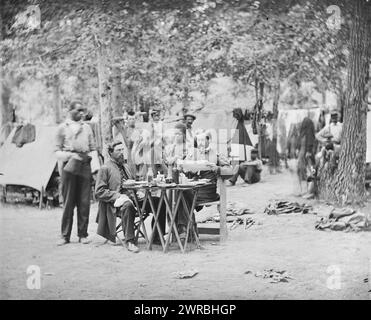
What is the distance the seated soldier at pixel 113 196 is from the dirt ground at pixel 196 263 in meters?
0.08

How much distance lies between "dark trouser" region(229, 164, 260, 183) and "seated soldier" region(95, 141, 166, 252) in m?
0.68

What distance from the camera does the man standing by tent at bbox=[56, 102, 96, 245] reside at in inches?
204

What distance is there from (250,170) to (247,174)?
→ 4 cm

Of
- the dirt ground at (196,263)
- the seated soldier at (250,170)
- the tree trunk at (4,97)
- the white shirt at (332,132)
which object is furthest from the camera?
the white shirt at (332,132)

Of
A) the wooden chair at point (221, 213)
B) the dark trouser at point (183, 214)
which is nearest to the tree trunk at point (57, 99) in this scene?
the dark trouser at point (183, 214)

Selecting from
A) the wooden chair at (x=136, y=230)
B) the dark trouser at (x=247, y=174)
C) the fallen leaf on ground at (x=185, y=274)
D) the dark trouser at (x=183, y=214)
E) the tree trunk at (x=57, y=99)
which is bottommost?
the fallen leaf on ground at (x=185, y=274)

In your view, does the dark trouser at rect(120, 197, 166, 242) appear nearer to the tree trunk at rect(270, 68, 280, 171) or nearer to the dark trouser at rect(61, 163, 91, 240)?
the dark trouser at rect(61, 163, 91, 240)

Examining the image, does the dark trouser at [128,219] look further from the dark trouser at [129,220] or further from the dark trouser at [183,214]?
the dark trouser at [183,214]

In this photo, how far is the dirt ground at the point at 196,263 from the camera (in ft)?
16.5

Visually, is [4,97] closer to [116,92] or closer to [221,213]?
[116,92]

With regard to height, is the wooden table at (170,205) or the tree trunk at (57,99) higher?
the tree trunk at (57,99)

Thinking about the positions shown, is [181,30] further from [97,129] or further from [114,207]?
[114,207]

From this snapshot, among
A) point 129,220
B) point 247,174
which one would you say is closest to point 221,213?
point 247,174

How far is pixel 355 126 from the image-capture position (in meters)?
5.36
